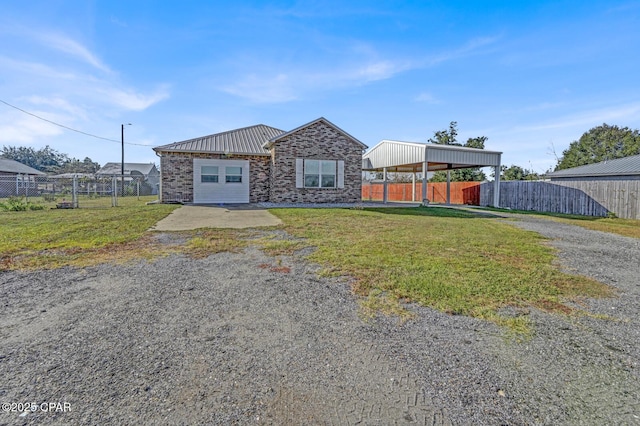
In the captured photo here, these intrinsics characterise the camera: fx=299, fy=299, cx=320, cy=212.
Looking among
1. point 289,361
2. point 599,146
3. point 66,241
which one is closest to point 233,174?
point 66,241

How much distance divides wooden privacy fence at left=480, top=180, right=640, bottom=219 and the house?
9.59 m

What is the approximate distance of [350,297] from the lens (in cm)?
351

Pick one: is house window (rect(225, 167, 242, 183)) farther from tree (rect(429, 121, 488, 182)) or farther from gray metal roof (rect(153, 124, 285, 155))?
tree (rect(429, 121, 488, 182))

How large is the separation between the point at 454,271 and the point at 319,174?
41.7ft

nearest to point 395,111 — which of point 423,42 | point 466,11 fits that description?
Answer: point 423,42

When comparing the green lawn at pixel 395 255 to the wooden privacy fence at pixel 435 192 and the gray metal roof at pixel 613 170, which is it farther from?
the gray metal roof at pixel 613 170

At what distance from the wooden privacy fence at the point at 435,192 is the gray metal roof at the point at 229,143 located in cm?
1234

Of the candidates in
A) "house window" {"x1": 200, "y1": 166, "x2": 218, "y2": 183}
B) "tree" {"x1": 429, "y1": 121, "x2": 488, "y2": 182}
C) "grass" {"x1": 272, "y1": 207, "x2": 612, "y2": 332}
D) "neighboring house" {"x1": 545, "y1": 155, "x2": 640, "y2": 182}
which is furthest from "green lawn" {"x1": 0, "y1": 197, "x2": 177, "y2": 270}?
"tree" {"x1": 429, "y1": 121, "x2": 488, "y2": 182}

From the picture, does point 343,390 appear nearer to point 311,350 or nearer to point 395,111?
point 311,350

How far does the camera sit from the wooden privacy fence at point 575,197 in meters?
13.2

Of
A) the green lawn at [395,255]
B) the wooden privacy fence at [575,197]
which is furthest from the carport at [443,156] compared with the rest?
the green lawn at [395,255]

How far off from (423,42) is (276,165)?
8.69 meters

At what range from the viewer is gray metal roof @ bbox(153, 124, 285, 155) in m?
15.9

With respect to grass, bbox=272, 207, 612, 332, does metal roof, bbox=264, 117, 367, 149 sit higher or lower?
higher
